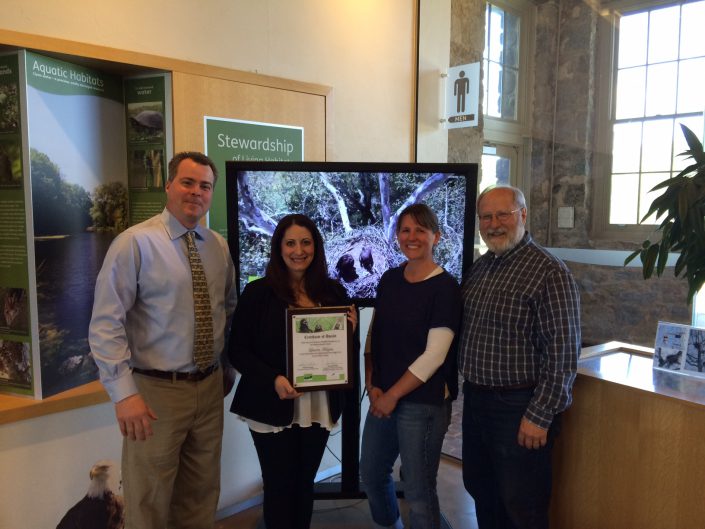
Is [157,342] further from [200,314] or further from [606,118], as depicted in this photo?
[606,118]

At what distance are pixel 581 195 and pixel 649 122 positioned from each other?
1.75ft

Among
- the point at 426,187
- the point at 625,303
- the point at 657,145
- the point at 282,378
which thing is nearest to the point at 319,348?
the point at 282,378

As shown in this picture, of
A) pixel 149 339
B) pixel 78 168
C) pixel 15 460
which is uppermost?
pixel 78 168

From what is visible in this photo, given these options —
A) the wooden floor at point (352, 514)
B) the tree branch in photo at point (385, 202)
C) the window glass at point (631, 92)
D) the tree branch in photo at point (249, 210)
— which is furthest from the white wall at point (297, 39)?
the wooden floor at point (352, 514)

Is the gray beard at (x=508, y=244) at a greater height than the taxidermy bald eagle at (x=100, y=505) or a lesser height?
greater

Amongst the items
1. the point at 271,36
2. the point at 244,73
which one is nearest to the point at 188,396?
the point at 244,73

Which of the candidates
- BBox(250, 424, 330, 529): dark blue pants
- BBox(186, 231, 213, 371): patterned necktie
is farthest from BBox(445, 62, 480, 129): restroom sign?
BBox(250, 424, 330, 529): dark blue pants

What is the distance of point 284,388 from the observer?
1.85 meters

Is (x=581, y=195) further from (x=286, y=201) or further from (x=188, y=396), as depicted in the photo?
(x=188, y=396)

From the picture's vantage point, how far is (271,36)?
111 inches

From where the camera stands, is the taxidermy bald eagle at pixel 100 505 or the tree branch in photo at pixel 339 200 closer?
the taxidermy bald eagle at pixel 100 505

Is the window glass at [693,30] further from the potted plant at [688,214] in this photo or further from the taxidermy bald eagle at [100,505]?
the taxidermy bald eagle at [100,505]

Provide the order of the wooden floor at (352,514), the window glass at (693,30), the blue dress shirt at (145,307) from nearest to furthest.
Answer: the blue dress shirt at (145,307) → the wooden floor at (352,514) → the window glass at (693,30)

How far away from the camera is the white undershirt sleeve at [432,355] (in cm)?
188
